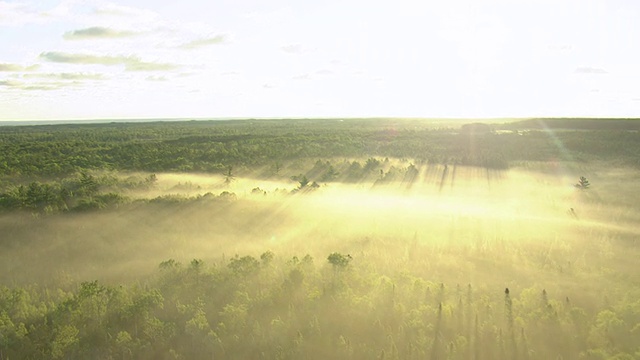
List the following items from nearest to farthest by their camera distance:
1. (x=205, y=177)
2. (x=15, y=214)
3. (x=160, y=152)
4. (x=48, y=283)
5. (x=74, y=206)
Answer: (x=48, y=283) < (x=15, y=214) < (x=74, y=206) < (x=205, y=177) < (x=160, y=152)

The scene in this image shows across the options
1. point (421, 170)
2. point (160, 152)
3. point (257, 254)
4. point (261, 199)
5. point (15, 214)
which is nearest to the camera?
point (257, 254)

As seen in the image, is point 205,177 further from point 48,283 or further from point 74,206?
point 48,283

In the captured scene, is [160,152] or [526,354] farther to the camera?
[160,152]

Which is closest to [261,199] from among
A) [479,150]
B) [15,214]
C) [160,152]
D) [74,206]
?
[74,206]

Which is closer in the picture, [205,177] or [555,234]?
[555,234]

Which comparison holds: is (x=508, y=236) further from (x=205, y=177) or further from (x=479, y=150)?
(x=479, y=150)

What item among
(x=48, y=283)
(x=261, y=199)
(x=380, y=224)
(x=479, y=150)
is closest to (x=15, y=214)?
(x=48, y=283)

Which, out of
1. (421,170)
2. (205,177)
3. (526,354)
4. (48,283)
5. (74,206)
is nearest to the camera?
(526,354)
